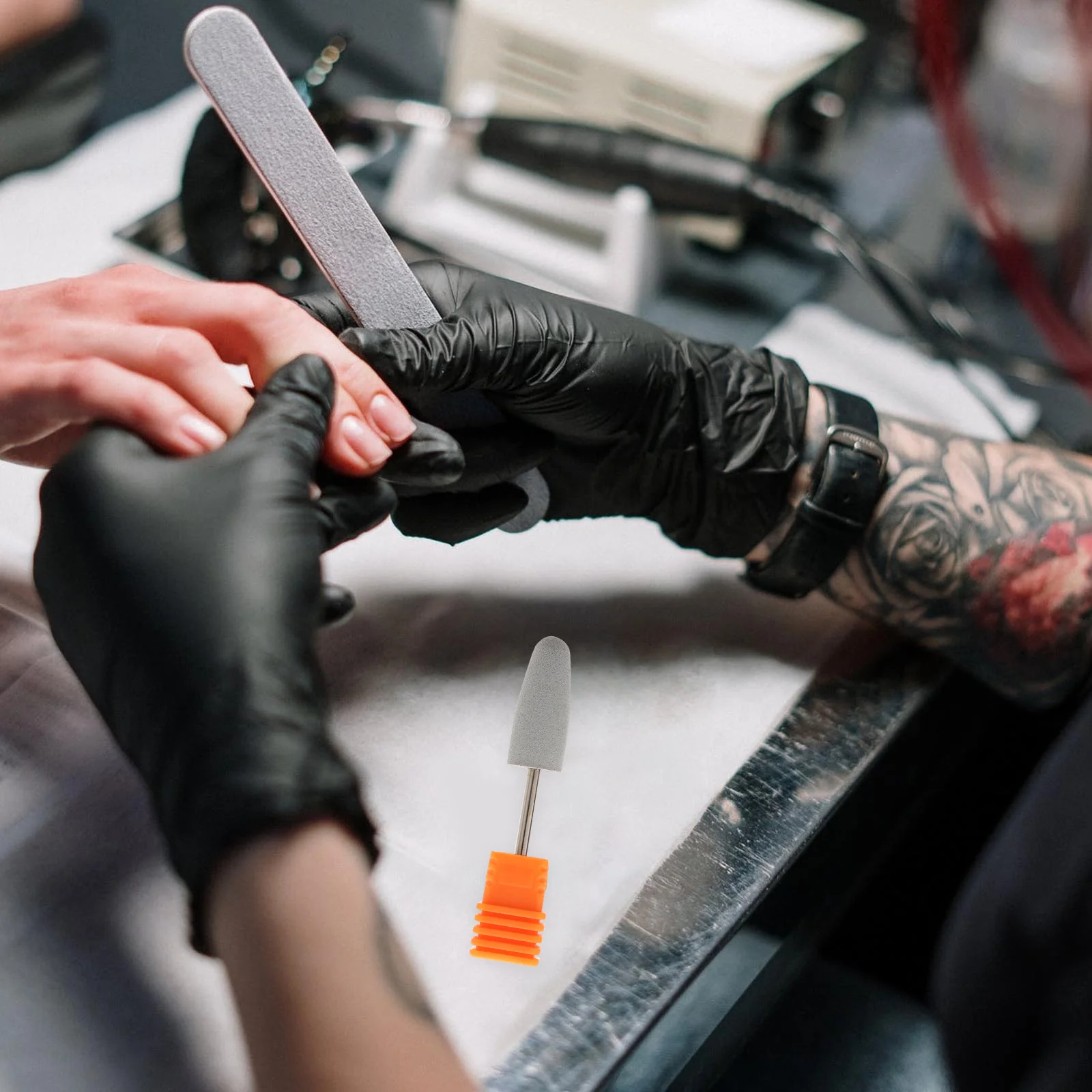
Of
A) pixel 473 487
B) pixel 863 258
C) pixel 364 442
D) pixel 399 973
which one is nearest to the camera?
pixel 399 973

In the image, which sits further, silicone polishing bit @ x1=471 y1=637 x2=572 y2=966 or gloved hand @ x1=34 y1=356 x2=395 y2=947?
silicone polishing bit @ x1=471 y1=637 x2=572 y2=966

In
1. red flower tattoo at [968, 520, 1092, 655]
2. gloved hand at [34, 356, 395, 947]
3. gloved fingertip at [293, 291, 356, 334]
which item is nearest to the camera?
gloved hand at [34, 356, 395, 947]

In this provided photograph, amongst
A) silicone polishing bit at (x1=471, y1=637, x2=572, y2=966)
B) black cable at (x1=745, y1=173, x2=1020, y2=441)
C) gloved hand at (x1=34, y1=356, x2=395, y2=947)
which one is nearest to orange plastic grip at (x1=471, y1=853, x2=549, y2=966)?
silicone polishing bit at (x1=471, y1=637, x2=572, y2=966)

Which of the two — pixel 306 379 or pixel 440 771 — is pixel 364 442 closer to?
pixel 306 379

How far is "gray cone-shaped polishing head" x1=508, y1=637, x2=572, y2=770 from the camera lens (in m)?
0.62

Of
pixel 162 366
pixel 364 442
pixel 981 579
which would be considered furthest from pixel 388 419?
pixel 981 579

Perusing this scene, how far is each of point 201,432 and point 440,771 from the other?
0.80 ft

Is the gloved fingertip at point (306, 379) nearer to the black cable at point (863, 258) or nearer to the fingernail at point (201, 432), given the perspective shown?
the fingernail at point (201, 432)

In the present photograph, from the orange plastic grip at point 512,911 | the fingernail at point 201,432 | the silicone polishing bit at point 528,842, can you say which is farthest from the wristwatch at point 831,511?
the fingernail at point 201,432

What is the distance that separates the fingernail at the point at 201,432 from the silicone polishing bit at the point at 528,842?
24cm

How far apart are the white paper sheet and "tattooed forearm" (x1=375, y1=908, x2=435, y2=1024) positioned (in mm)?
74

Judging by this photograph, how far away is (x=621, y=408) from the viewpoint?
0.71 m

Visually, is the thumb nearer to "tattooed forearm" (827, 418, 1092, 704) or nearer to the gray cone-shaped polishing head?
the gray cone-shaped polishing head

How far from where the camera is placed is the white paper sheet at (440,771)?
0.52 m
